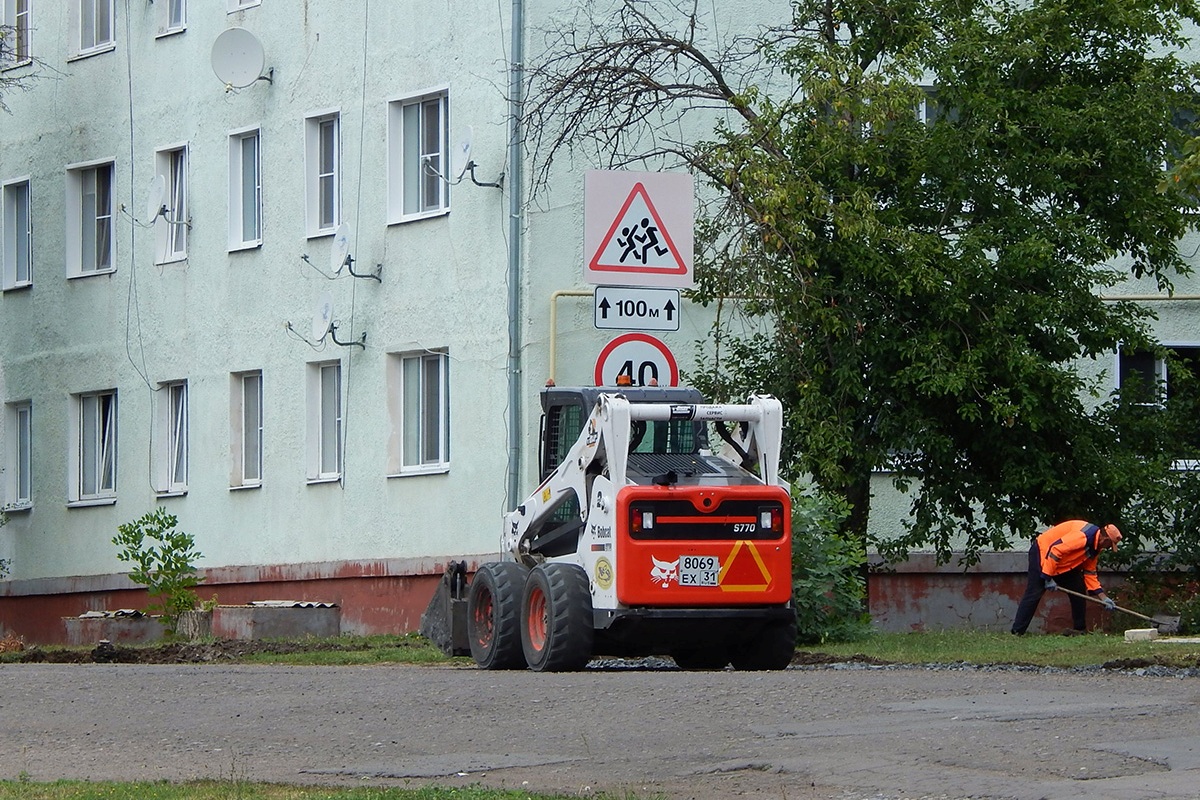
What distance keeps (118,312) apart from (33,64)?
474cm

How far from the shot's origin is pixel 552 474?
1883 cm

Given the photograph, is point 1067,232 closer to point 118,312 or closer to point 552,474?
point 552,474

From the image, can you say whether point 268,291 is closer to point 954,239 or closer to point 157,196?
point 157,196

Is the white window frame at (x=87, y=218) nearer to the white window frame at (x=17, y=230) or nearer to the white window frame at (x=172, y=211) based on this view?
the white window frame at (x=17, y=230)

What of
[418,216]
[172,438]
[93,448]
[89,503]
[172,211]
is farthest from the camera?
[93,448]

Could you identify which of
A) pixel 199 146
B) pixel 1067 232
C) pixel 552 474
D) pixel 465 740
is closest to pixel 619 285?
pixel 552 474

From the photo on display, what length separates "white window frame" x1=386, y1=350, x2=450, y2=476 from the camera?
29703 mm

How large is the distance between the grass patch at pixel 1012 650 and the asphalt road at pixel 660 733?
1299 millimetres

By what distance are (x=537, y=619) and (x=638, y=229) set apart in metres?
3.40

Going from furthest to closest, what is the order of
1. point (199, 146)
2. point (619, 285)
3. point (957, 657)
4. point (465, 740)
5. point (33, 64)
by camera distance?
point (33, 64), point (199, 146), point (957, 657), point (619, 285), point (465, 740)

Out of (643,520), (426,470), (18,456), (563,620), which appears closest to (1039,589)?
(426,470)

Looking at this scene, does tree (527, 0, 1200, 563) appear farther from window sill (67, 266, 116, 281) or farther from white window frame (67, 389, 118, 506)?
white window frame (67, 389, 118, 506)

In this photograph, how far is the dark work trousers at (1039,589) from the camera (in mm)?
24438

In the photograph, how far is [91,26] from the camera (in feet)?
118
